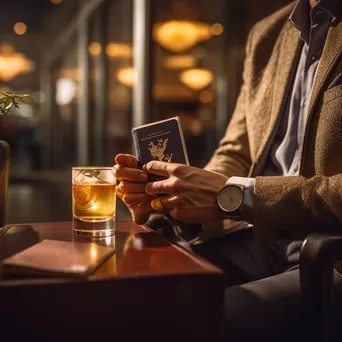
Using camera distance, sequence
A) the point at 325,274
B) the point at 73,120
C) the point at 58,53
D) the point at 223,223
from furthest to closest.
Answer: the point at 58,53
the point at 73,120
the point at 223,223
the point at 325,274


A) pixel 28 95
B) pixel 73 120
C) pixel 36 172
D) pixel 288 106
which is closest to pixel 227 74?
pixel 73 120

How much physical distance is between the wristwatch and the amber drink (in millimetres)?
287

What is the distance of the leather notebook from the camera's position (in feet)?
2.74

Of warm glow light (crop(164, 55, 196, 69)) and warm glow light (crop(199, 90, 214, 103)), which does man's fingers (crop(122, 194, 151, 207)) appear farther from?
warm glow light (crop(199, 90, 214, 103))

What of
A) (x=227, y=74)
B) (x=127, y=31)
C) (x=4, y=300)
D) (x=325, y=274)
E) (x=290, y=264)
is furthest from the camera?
(x=227, y=74)

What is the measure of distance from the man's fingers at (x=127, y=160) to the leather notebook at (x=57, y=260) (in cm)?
37

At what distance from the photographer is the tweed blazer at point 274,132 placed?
4.12 feet

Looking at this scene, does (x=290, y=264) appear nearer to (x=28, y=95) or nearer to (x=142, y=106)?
(x=28, y=95)

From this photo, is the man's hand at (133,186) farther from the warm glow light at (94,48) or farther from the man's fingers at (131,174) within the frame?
the warm glow light at (94,48)

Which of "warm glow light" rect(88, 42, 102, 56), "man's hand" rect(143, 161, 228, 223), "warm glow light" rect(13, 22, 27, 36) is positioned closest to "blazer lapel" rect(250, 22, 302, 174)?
"man's hand" rect(143, 161, 228, 223)

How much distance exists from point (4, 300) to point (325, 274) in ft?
1.94

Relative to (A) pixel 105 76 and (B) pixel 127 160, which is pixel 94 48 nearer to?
(A) pixel 105 76

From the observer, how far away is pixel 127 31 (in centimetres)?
531

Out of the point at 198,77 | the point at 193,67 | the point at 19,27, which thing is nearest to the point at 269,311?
the point at 198,77
